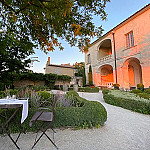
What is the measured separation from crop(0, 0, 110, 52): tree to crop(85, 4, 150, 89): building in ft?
26.9

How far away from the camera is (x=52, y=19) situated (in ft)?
10.8

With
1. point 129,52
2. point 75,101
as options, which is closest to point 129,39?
point 129,52

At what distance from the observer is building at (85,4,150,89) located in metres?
9.01

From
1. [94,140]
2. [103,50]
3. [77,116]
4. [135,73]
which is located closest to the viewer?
[94,140]

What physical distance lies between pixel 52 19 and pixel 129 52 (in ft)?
33.8

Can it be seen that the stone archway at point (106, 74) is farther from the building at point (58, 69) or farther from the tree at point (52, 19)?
the tree at point (52, 19)

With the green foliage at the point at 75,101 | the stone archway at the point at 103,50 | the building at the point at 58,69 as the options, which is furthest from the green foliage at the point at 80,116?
the building at the point at 58,69

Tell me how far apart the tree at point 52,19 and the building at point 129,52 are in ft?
26.9

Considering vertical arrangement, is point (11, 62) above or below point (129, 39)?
below

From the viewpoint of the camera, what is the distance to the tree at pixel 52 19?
9.60 ft

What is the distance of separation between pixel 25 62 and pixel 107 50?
1457cm

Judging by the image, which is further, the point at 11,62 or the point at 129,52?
the point at 129,52

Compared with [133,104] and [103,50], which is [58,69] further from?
[133,104]

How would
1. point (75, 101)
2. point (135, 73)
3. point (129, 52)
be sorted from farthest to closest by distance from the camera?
point (135, 73)
point (129, 52)
point (75, 101)
